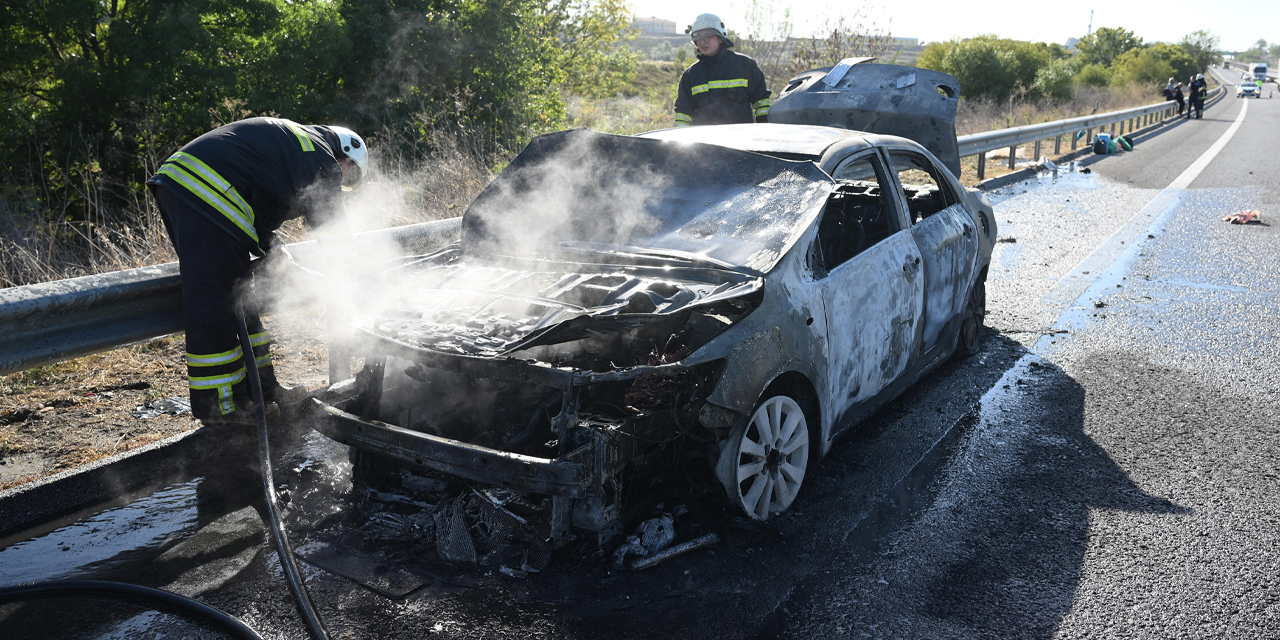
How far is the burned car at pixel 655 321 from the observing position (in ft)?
9.79

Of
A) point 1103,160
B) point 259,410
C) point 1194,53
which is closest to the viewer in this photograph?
point 259,410

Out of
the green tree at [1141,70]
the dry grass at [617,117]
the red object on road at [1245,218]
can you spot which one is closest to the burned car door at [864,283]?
the red object on road at [1245,218]

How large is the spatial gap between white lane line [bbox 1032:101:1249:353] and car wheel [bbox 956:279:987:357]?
17.4 inches

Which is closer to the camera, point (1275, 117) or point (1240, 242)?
point (1240, 242)

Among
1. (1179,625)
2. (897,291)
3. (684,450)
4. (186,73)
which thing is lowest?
(1179,625)

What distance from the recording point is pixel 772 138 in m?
4.36

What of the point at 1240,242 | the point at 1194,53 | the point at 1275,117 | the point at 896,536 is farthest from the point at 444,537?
the point at 1194,53

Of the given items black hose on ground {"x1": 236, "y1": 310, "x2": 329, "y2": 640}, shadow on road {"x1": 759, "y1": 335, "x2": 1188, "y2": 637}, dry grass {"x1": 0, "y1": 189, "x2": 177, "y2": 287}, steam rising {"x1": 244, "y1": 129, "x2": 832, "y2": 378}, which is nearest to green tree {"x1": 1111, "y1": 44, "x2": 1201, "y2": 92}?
shadow on road {"x1": 759, "y1": 335, "x2": 1188, "y2": 637}

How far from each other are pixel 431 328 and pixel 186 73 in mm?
9606

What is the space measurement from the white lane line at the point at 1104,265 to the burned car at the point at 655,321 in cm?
232

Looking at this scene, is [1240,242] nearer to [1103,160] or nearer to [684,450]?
[684,450]

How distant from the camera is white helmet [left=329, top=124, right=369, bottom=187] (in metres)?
4.47

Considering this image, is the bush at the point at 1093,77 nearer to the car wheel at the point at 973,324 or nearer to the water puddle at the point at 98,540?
the car wheel at the point at 973,324

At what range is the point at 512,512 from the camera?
10.5 feet
